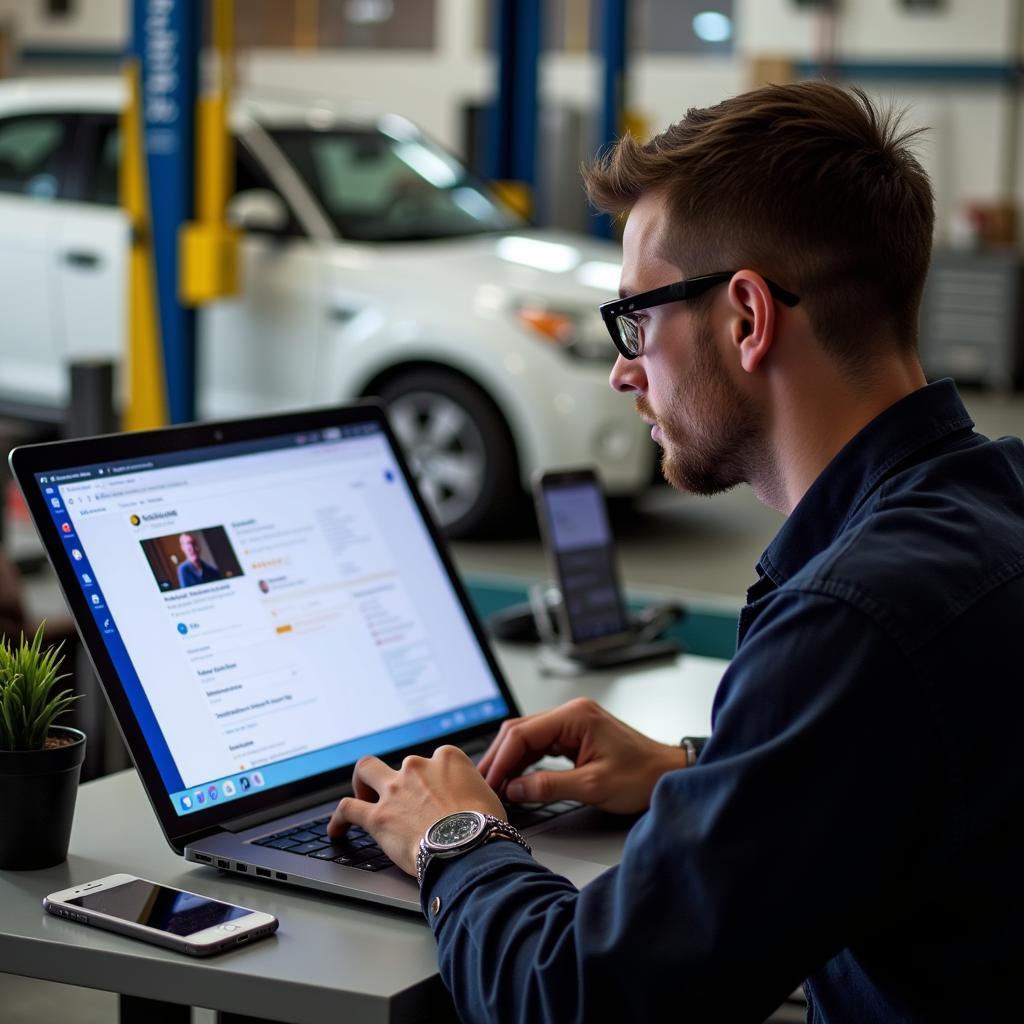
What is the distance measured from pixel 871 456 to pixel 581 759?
20.9 inches

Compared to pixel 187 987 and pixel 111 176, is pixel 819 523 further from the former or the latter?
pixel 111 176

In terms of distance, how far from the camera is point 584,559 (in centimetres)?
241

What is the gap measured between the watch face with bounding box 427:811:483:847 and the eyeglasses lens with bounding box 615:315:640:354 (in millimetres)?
427

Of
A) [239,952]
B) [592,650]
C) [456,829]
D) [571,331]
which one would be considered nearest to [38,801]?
[239,952]

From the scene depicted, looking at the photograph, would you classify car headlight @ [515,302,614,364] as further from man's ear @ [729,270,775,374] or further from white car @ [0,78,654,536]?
man's ear @ [729,270,775,374]

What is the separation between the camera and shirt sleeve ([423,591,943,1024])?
109cm

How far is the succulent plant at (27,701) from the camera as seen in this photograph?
4.75 ft

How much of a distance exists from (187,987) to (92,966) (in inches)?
3.5

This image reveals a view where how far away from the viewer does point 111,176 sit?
19.8 feet

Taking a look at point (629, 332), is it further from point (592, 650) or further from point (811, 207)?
point (592, 650)

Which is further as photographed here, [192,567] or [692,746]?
[692,746]

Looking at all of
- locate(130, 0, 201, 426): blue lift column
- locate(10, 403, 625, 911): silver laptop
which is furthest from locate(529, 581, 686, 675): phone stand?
locate(130, 0, 201, 426): blue lift column

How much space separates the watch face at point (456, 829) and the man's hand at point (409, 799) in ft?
0.07

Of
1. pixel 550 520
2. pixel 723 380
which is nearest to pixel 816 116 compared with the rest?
pixel 723 380
